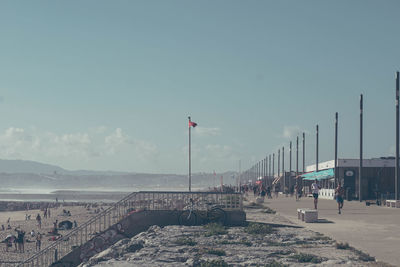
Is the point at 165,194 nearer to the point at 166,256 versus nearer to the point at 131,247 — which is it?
the point at 131,247

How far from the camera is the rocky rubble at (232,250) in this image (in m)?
16.2

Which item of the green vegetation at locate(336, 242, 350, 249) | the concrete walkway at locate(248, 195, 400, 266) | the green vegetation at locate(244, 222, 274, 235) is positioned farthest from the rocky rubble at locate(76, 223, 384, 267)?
the concrete walkway at locate(248, 195, 400, 266)

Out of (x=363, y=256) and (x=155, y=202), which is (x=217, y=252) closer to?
(x=363, y=256)

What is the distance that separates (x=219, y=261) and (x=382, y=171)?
44.8 m

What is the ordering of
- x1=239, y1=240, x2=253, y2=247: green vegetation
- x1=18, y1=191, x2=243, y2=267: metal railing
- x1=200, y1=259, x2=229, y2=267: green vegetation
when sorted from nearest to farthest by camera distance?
1. x1=200, y1=259, x2=229, y2=267: green vegetation
2. x1=239, y1=240, x2=253, y2=247: green vegetation
3. x1=18, y1=191, x2=243, y2=267: metal railing

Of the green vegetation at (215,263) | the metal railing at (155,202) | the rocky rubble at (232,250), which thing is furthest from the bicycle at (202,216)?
the green vegetation at (215,263)

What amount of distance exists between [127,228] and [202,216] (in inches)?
133

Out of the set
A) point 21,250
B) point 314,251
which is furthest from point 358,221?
point 21,250

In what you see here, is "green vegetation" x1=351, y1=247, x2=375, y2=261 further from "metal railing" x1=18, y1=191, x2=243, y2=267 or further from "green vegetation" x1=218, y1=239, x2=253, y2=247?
"metal railing" x1=18, y1=191, x2=243, y2=267

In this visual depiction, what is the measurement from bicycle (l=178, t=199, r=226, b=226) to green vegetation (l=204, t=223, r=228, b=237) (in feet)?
2.49

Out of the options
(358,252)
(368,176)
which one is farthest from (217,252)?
(368,176)

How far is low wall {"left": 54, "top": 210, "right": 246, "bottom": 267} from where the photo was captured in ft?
79.7

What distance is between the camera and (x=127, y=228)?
85.7 feet

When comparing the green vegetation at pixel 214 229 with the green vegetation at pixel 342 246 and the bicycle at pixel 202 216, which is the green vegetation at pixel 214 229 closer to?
the bicycle at pixel 202 216
